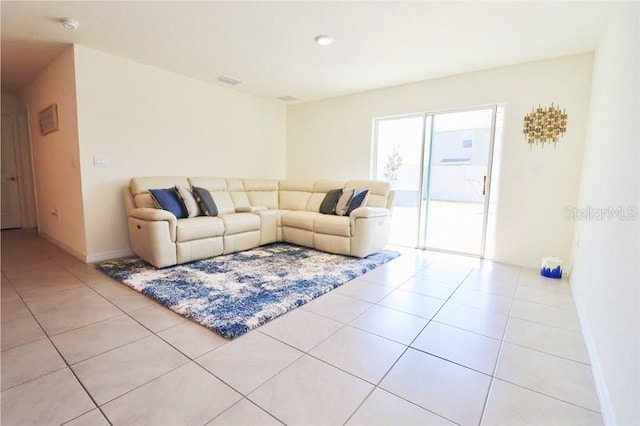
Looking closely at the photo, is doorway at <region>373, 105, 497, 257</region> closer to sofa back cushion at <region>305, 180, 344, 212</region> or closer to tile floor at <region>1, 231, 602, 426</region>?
sofa back cushion at <region>305, 180, 344, 212</region>

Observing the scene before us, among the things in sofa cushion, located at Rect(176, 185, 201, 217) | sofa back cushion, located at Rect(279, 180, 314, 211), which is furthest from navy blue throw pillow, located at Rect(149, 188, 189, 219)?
sofa back cushion, located at Rect(279, 180, 314, 211)

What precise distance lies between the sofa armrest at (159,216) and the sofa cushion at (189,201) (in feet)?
1.05

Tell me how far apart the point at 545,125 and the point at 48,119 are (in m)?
5.89

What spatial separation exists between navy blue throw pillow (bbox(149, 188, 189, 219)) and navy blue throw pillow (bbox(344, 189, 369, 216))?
198 cm

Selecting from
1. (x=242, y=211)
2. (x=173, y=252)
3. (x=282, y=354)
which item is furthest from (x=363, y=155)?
(x=282, y=354)

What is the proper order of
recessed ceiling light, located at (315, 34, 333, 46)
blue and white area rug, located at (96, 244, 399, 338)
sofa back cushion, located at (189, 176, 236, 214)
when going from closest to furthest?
blue and white area rug, located at (96, 244, 399, 338), recessed ceiling light, located at (315, 34, 333, 46), sofa back cushion, located at (189, 176, 236, 214)

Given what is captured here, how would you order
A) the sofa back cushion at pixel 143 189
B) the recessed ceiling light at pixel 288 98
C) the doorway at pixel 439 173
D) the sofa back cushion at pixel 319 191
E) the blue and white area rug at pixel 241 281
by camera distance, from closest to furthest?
the blue and white area rug at pixel 241 281 → the sofa back cushion at pixel 143 189 → the doorway at pixel 439 173 → the sofa back cushion at pixel 319 191 → the recessed ceiling light at pixel 288 98

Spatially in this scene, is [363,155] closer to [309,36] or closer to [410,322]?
[309,36]

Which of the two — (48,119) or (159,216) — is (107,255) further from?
(48,119)

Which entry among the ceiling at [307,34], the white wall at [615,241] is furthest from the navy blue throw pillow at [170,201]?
the white wall at [615,241]

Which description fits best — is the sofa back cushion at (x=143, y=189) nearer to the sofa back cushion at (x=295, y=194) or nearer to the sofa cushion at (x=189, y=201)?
the sofa cushion at (x=189, y=201)

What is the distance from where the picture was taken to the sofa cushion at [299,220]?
4.02 m

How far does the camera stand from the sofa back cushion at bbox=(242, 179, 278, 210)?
4.71m

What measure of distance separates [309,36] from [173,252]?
2.51 meters
